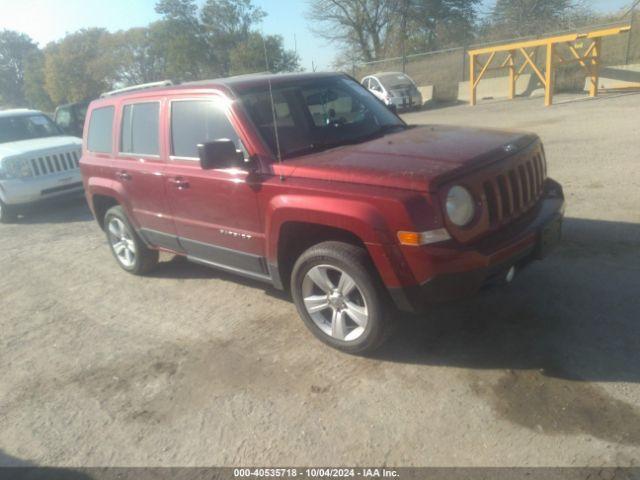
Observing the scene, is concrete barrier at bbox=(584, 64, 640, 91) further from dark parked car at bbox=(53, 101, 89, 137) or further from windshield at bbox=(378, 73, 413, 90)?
dark parked car at bbox=(53, 101, 89, 137)

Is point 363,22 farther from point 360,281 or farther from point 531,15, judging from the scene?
point 360,281

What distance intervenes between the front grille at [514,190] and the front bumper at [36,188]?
806 centimetres

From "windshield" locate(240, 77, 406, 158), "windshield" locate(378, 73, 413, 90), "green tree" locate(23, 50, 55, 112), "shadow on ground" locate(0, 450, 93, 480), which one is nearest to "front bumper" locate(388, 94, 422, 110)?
"windshield" locate(378, 73, 413, 90)

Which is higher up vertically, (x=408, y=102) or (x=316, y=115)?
(x=316, y=115)

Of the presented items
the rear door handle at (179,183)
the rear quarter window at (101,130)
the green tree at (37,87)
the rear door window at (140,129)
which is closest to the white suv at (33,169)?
the rear quarter window at (101,130)

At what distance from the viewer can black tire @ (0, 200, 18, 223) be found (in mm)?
8906

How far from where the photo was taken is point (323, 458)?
2.71 m

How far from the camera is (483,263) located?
296 centimetres

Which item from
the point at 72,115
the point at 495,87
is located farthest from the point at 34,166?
the point at 495,87

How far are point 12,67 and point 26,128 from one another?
77.7 metres

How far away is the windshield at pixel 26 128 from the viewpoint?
9.67 meters

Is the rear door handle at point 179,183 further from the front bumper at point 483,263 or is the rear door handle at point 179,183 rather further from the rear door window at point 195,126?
the front bumper at point 483,263

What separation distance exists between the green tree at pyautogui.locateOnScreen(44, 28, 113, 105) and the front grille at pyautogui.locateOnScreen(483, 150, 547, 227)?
2222 inches

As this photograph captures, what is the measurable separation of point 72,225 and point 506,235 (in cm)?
740
